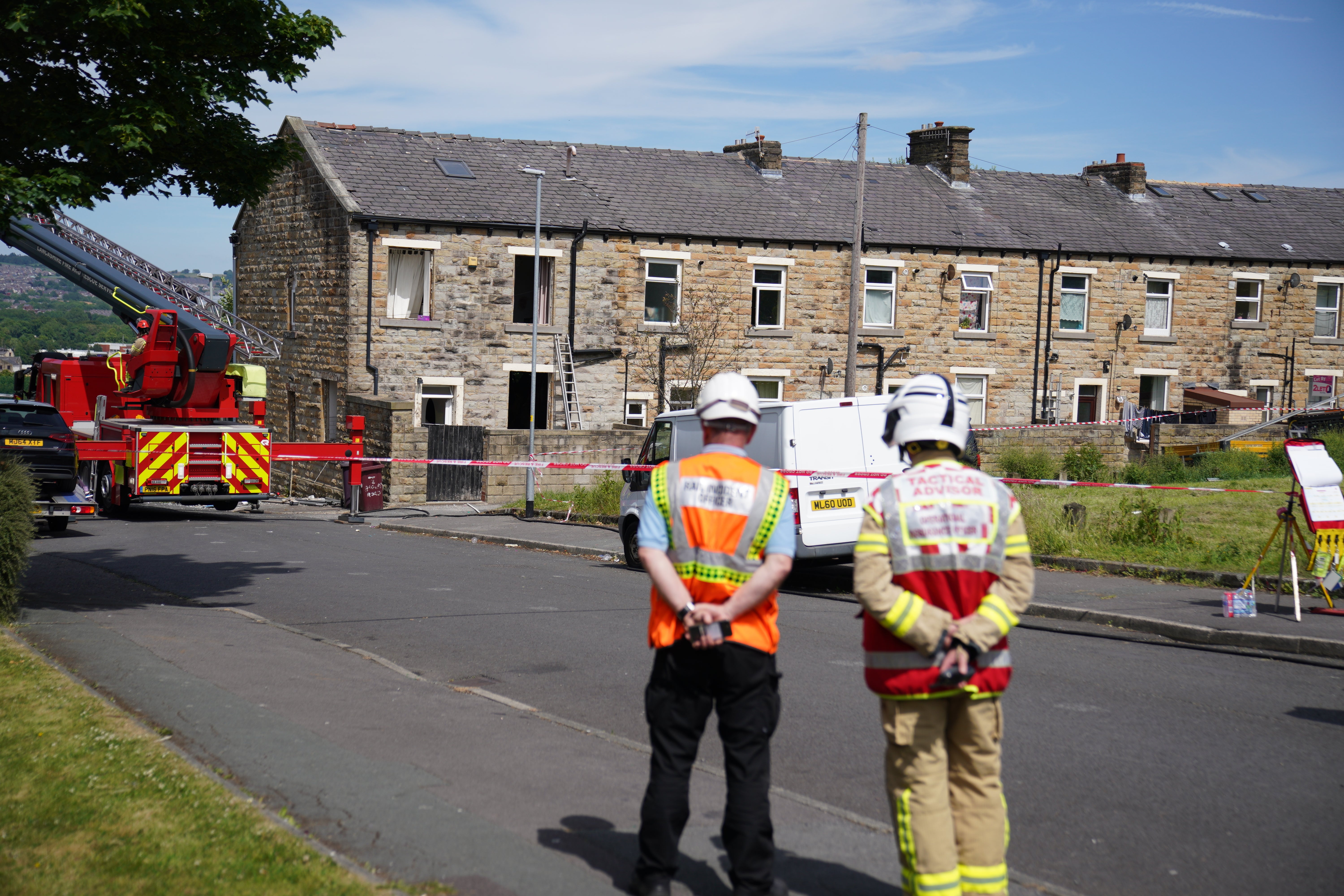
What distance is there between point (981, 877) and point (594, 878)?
1452mm

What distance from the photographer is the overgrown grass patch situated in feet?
70.9

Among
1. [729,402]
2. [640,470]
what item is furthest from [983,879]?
[640,470]

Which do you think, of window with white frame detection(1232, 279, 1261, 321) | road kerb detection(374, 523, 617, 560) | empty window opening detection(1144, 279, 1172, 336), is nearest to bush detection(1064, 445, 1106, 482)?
empty window opening detection(1144, 279, 1172, 336)

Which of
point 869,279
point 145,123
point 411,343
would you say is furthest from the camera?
point 869,279

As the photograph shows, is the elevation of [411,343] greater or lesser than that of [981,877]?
greater

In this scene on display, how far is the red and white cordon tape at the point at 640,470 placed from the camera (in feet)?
43.0

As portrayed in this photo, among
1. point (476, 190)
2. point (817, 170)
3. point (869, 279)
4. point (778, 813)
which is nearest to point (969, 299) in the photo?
point (869, 279)

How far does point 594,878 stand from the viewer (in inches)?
178

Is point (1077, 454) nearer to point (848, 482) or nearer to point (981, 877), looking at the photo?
point (848, 482)

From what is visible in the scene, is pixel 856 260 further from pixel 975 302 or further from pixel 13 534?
pixel 13 534

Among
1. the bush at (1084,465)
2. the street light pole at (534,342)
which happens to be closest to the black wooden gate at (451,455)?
the street light pole at (534,342)

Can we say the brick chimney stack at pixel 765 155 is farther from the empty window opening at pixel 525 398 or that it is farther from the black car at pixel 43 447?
the black car at pixel 43 447

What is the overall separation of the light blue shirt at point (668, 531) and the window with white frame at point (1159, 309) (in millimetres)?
31057

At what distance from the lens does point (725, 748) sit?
4.33 m
